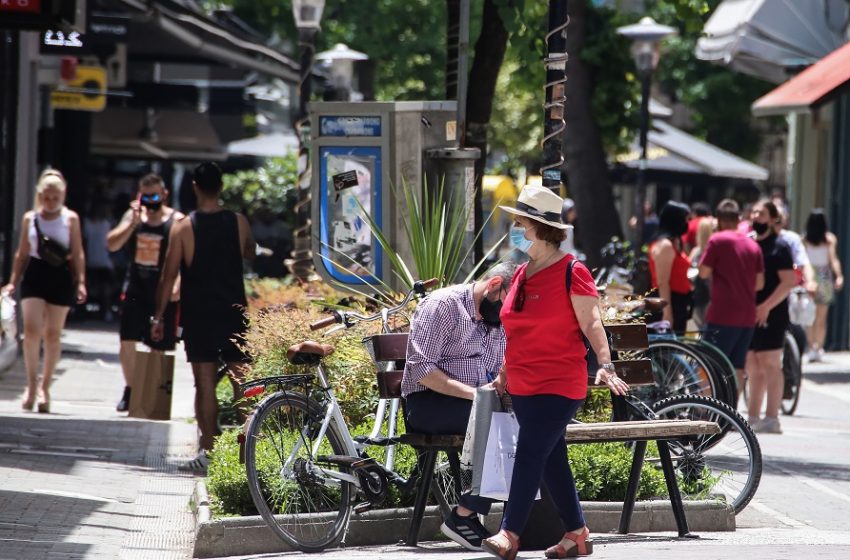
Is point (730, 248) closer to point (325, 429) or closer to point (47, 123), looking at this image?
point (325, 429)

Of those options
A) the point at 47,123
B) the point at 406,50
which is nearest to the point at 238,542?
the point at 47,123

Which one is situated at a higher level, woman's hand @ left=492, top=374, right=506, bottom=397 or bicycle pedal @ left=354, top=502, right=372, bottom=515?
woman's hand @ left=492, top=374, right=506, bottom=397

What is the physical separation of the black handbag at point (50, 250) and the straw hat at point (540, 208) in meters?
6.11

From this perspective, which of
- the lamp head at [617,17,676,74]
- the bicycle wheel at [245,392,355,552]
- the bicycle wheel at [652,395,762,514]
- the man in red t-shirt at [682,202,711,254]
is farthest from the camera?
the lamp head at [617,17,676,74]

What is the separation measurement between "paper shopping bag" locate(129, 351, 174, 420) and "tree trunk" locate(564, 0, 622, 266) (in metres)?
10.9

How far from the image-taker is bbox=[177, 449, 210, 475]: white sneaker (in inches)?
390

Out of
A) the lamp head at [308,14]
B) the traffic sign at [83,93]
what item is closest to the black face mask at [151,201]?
the lamp head at [308,14]

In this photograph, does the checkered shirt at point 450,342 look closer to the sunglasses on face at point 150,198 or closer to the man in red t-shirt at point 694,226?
the sunglasses on face at point 150,198

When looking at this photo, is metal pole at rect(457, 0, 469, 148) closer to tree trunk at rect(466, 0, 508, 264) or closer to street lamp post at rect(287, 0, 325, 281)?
tree trunk at rect(466, 0, 508, 264)

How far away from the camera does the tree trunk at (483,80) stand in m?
12.0

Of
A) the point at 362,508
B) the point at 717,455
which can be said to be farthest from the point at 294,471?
the point at 717,455

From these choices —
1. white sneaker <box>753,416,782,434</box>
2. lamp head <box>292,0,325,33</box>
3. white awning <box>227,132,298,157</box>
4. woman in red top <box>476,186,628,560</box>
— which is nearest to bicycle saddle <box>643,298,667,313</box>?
white sneaker <box>753,416,782,434</box>

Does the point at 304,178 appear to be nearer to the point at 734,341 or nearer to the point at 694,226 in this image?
the point at 734,341

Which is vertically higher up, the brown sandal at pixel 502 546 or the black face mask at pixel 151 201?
the black face mask at pixel 151 201
